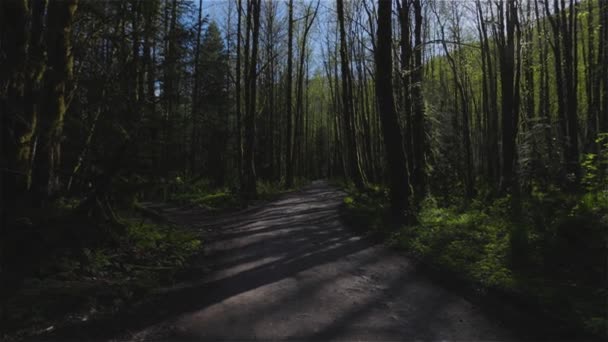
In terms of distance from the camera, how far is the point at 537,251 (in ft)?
20.0

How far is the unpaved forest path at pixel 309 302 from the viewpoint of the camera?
374cm

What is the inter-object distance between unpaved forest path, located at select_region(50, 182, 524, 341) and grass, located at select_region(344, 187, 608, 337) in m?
0.66

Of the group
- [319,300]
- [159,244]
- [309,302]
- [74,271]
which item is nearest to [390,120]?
[159,244]

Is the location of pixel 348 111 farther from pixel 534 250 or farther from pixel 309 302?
pixel 309 302

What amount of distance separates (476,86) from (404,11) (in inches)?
1025

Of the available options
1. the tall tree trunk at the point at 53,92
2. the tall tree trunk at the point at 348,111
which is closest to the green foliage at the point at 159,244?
the tall tree trunk at the point at 53,92

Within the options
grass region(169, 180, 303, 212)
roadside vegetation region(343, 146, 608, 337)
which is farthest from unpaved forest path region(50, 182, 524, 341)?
grass region(169, 180, 303, 212)

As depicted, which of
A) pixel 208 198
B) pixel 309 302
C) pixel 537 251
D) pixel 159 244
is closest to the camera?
pixel 309 302

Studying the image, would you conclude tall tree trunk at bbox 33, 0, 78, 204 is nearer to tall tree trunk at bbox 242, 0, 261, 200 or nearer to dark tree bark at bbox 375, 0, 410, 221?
dark tree bark at bbox 375, 0, 410, 221

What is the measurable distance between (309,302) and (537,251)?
13.5ft

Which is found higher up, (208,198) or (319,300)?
(208,198)

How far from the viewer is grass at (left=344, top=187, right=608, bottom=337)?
429cm

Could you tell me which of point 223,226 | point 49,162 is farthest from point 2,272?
point 223,226

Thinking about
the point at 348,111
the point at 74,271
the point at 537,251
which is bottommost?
the point at 537,251
